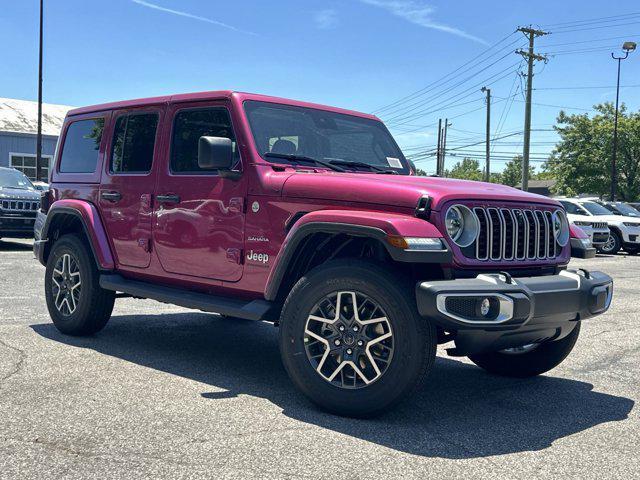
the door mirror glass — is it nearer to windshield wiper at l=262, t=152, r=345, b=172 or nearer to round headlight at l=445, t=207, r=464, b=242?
windshield wiper at l=262, t=152, r=345, b=172

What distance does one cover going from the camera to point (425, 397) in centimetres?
467

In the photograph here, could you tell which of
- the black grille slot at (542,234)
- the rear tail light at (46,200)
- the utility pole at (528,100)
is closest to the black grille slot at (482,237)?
the black grille slot at (542,234)

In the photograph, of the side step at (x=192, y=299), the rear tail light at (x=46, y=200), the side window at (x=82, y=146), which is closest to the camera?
the side step at (x=192, y=299)

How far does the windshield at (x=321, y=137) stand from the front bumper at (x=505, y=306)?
5.68 ft

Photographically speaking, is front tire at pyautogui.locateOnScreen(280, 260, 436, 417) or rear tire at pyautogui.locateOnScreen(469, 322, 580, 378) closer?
front tire at pyautogui.locateOnScreen(280, 260, 436, 417)

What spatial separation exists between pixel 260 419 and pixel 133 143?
2.91 m

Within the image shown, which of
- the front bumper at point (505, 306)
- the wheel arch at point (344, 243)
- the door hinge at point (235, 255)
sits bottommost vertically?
the front bumper at point (505, 306)

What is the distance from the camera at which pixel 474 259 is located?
13.4 ft

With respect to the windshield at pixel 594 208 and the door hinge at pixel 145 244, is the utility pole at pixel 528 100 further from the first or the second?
the door hinge at pixel 145 244

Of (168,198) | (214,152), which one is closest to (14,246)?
(168,198)

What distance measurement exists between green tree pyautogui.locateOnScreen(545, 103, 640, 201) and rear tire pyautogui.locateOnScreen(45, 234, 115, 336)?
201ft

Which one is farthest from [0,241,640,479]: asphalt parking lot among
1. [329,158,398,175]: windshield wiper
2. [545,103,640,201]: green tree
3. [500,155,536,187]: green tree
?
[500,155,536,187]: green tree

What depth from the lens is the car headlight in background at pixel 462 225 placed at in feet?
13.4

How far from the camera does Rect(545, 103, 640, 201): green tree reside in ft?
201
